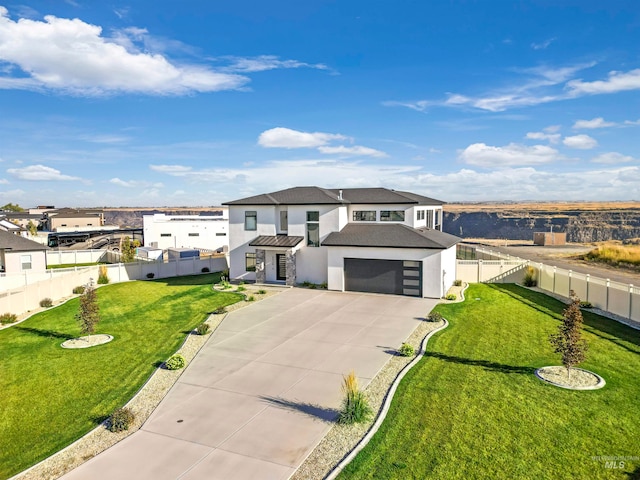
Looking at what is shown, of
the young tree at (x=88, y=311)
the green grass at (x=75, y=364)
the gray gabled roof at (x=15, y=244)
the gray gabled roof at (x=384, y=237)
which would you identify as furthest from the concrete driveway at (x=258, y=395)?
the gray gabled roof at (x=15, y=244)

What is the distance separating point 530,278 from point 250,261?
20879 mm

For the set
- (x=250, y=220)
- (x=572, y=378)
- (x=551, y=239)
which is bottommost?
(x=572, y=378)

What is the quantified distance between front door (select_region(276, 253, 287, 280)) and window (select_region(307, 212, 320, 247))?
2.52m

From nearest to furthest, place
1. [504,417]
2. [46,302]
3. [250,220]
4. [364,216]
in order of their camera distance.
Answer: [504,417] < [46,302] < [364,216] < [250,220]

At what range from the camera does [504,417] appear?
37.4 ft

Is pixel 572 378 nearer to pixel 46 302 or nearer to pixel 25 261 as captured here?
pixel 46 302

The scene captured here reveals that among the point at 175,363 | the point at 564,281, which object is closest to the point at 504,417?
the point at 175,363

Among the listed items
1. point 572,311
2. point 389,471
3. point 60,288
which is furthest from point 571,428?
point 60,288

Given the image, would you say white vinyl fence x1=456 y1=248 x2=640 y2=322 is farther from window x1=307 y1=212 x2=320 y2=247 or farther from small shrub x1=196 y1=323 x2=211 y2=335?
small shrub x1=196 y1=323 x2=211 y2=335

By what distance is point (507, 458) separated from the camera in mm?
9594

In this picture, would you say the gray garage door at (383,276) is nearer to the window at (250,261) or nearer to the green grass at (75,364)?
the green grass at (75,364)

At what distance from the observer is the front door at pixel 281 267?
3247 centimetres

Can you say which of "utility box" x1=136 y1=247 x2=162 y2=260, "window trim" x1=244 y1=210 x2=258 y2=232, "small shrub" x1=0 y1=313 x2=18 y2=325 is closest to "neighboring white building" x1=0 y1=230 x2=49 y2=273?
"small shrub" x1=0 y1=313 x2=18 y2=325

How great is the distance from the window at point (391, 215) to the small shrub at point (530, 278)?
33.1 ft
